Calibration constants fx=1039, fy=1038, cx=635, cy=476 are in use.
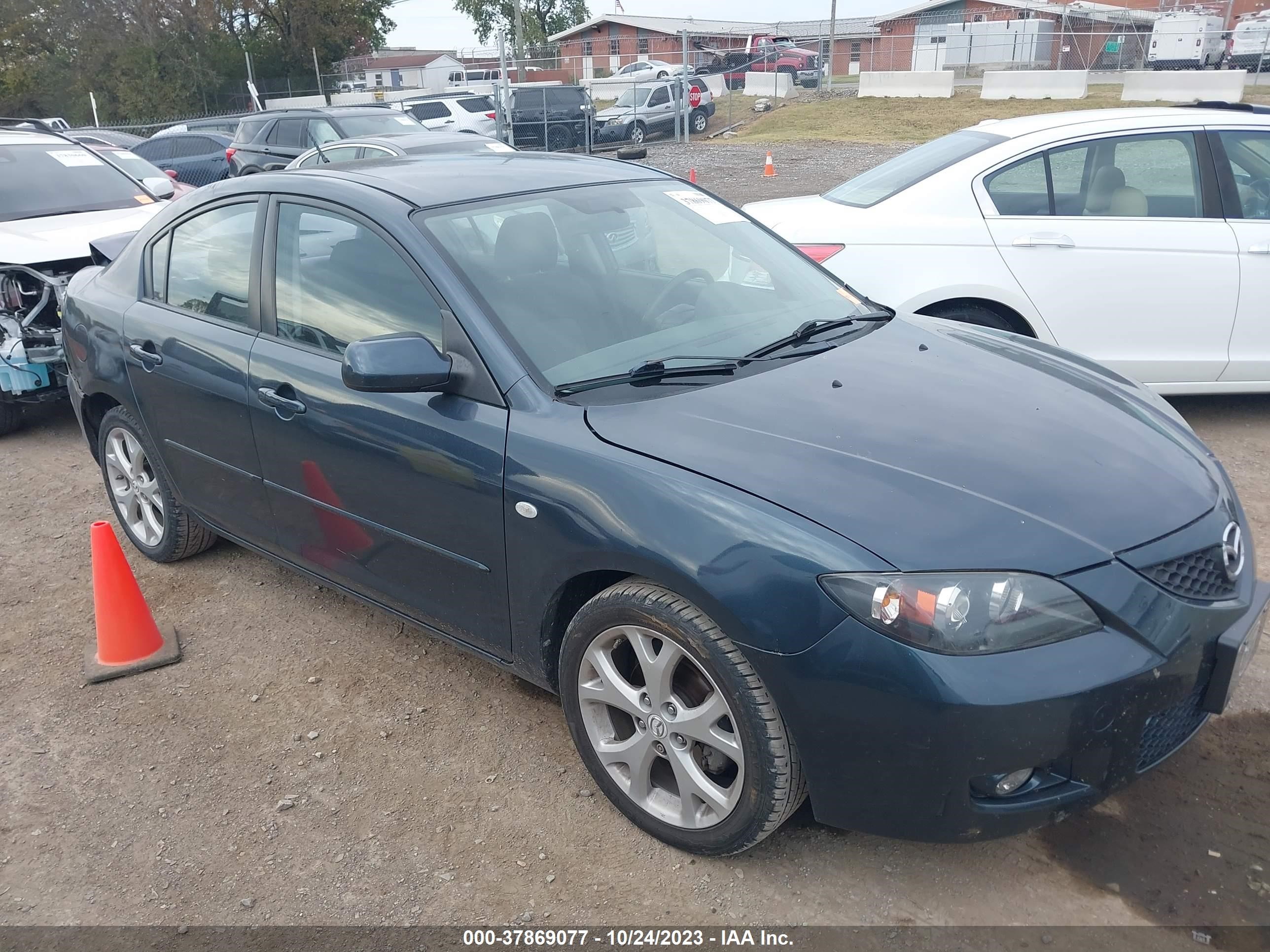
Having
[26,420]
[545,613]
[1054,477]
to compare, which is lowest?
[26,420]

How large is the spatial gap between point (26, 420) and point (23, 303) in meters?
0.97

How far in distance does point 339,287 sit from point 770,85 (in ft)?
122

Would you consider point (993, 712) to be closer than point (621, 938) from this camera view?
Yes

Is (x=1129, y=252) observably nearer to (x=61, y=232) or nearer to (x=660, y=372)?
(x=660, y=372)

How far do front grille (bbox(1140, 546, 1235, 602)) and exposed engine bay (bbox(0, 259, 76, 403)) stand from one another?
6.12 meters

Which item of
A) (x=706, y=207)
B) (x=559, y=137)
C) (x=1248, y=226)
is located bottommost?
(x=559, y=137)

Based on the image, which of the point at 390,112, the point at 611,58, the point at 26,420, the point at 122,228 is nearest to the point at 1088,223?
the point at 122,228

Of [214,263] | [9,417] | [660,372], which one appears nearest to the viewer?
[660,372]

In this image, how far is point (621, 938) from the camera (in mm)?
2604

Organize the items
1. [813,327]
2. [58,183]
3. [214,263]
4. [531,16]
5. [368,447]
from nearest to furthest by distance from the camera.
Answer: [368,447] < [813,327] < [214,263] < [58,183] < [531,16]

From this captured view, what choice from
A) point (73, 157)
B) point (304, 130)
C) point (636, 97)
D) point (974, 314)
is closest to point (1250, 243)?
point (974, 314)

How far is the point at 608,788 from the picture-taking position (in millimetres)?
2980

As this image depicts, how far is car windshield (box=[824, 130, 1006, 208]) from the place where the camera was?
18.9 feet

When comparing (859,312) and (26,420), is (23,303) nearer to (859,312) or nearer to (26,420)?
(26,420)
